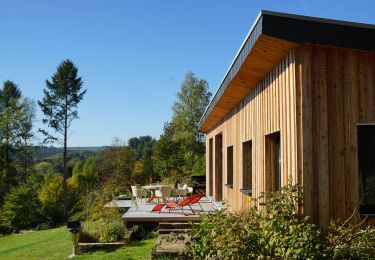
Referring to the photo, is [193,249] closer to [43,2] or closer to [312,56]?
[312,56]

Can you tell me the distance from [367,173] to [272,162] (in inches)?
71.7

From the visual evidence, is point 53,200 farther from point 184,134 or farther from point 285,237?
point 285,237

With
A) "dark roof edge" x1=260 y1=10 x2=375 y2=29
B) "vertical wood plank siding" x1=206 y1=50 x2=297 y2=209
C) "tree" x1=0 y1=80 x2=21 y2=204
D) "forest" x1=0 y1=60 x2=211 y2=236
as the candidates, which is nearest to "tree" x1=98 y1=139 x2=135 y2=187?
"forest" x1=0 y1=60 x2=211 y2=236

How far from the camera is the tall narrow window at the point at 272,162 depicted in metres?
7.28

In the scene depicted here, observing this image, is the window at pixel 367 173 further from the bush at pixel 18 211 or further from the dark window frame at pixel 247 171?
the bush at pixel 18 211

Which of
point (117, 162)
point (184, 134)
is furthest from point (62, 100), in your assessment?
point (184, 134)

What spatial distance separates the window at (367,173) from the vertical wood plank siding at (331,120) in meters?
0.12

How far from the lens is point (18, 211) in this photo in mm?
26984

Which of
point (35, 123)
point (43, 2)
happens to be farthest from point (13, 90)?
point (43, 2)

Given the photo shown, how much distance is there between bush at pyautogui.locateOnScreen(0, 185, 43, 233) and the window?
25255mm

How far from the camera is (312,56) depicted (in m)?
5.78

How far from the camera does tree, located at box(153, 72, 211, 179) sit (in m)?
36.5

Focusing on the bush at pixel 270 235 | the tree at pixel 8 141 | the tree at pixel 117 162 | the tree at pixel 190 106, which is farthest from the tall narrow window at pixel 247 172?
the tree at pixel 8 141

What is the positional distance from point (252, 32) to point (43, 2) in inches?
372
